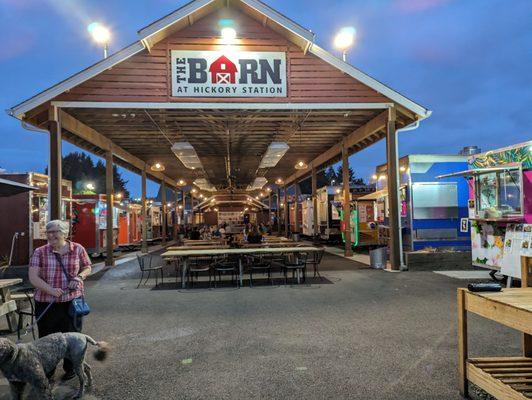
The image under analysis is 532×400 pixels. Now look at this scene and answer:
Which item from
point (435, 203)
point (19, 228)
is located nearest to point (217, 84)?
point (435, 203)

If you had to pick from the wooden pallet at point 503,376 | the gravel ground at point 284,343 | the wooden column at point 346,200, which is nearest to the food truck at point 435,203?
the wooden column at point 346,200

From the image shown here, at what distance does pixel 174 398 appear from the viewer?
11.9 ft

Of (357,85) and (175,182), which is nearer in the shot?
(357,85)

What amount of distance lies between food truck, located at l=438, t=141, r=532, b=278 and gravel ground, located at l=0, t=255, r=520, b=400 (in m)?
1.59

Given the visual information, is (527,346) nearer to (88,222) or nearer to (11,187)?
(11,187)

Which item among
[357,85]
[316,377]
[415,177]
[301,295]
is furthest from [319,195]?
[316,377]

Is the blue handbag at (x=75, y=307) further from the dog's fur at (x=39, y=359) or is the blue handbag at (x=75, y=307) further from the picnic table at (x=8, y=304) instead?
the picnic table at (x=8, y=304)

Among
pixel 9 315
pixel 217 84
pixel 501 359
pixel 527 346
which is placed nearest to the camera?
pixel 501 359

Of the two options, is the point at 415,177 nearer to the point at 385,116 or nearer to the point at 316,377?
the point at 385,116

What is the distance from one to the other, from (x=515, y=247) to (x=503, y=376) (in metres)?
5.97

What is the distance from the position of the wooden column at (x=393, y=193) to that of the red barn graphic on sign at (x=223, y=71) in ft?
14.3

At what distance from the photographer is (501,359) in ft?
12.3

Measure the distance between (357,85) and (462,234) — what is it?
17.8ft

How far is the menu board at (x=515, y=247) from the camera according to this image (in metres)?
8.27
